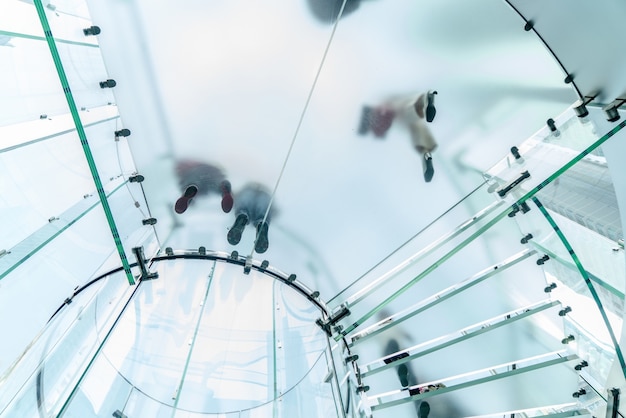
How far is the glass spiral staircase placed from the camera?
4.87 ft

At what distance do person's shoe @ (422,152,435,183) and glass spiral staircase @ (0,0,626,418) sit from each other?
0.24 m

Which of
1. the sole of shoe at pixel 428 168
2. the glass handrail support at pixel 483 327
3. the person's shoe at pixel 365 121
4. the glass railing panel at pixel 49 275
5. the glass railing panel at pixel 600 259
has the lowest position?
the glass railing panel at pixel 600 259

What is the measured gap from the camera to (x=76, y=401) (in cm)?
162

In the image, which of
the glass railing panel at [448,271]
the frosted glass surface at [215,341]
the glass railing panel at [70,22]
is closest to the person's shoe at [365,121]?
the glass railing panel at [448,271]

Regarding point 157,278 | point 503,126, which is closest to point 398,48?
point 503,126

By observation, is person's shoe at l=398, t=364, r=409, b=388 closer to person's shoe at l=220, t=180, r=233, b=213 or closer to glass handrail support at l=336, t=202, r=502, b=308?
glass handrail support at l=336, t=202, r=502, b=308

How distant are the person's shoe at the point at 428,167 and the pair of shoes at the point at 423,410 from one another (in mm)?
1282

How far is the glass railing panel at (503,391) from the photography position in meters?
1.76

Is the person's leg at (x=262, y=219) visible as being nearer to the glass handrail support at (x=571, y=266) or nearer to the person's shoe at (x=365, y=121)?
the person's shoe at (x=365, y=121)

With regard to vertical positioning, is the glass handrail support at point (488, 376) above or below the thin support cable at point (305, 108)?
below

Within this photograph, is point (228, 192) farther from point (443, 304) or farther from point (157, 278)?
point (443, 304)

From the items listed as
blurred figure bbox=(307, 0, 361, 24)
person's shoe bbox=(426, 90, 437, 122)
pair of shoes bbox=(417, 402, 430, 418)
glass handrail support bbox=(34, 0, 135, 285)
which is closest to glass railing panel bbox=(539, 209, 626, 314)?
person's shoe bbox=(426, 90, 437, 122)

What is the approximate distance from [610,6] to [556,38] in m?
0.30

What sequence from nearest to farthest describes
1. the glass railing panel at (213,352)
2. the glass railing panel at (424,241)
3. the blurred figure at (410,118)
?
the glass railing panel at (424,241) < the glass railing panel at (213,352) < the blurred figure at (410,118)
